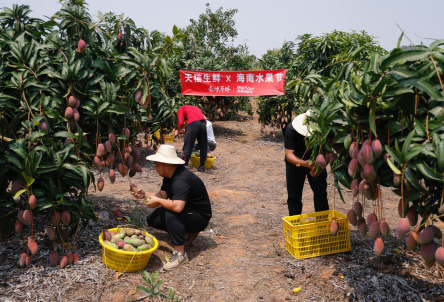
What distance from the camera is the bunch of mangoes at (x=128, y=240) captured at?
3043 mm

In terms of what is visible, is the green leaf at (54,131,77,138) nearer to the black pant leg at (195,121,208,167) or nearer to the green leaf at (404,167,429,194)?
the green leaf at (404,167,429,194)

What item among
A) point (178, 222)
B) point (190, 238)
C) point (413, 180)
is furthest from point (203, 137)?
point (413, 180)

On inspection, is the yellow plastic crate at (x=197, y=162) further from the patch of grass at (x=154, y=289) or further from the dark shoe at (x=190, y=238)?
the patch of grass at (x=154, y=289)

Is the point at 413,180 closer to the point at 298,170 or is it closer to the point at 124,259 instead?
the point at 298,170

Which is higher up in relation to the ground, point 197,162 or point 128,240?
point 197,162

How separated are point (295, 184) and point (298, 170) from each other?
16cm

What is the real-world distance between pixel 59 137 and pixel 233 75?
7599mm

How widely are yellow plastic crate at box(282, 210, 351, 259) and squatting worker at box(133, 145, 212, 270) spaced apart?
2.82 feet

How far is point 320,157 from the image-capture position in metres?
2.58

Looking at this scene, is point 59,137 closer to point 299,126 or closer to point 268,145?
point 299,126

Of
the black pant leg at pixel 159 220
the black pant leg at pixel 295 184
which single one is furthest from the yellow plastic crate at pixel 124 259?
the black pant leg at pixel 295 184

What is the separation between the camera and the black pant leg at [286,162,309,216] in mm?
3674

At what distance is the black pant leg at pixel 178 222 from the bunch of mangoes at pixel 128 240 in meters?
0.22

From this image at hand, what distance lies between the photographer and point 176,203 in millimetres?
3209
